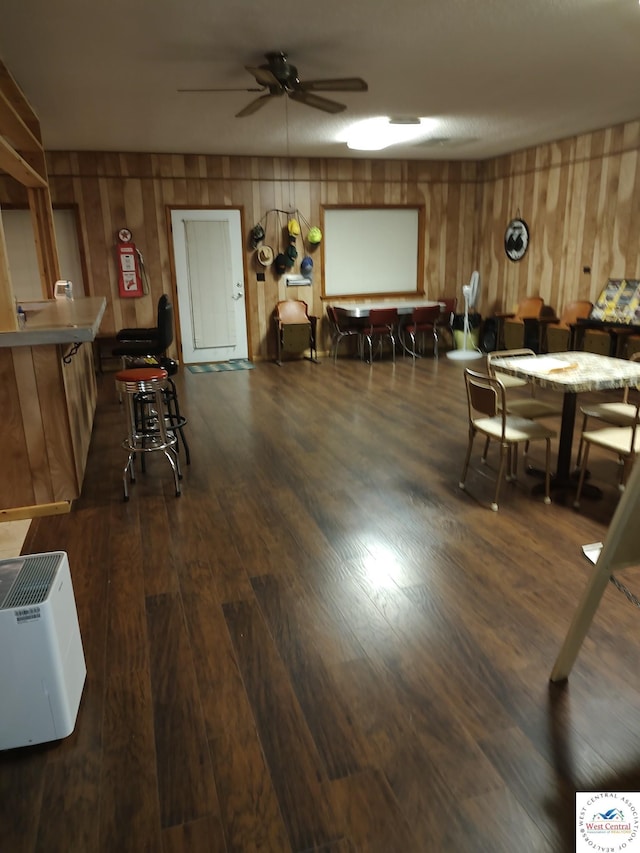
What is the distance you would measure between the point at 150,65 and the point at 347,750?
4.15 m

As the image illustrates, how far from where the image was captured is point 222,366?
7660 mm

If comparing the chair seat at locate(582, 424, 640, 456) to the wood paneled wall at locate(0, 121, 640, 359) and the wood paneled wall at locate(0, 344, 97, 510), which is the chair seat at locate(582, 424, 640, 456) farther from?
the wood paneled wall at locate(0, 121, 640, 359)

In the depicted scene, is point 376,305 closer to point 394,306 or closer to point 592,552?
point 394,306

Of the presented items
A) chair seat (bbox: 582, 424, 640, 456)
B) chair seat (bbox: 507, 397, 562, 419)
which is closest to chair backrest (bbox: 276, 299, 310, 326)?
chair seat (bbox: 507, 397, 562, 419)

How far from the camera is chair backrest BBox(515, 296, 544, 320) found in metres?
7.54

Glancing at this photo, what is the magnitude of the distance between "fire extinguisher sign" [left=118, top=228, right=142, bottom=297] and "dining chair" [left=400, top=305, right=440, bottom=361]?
3.50 metres

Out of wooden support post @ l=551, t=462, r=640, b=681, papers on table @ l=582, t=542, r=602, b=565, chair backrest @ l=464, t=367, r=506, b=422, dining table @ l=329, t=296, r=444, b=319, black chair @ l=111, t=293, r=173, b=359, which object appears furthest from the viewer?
dining table @ l=329, t=296, r=444, b=319

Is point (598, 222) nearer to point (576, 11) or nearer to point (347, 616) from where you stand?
point (576, 11)

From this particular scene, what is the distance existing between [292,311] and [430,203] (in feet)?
8.45

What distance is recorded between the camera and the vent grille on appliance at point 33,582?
5.51ft

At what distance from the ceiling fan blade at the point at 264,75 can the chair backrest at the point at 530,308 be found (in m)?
4.75

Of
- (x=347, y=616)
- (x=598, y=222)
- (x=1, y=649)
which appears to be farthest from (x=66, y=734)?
(x=598, y=222)

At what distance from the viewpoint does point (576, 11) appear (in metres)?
3.21

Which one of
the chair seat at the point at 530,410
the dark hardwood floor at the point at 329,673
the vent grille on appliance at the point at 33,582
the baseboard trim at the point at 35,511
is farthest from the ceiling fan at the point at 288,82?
the vent grille on appliance at the point at 33,582
